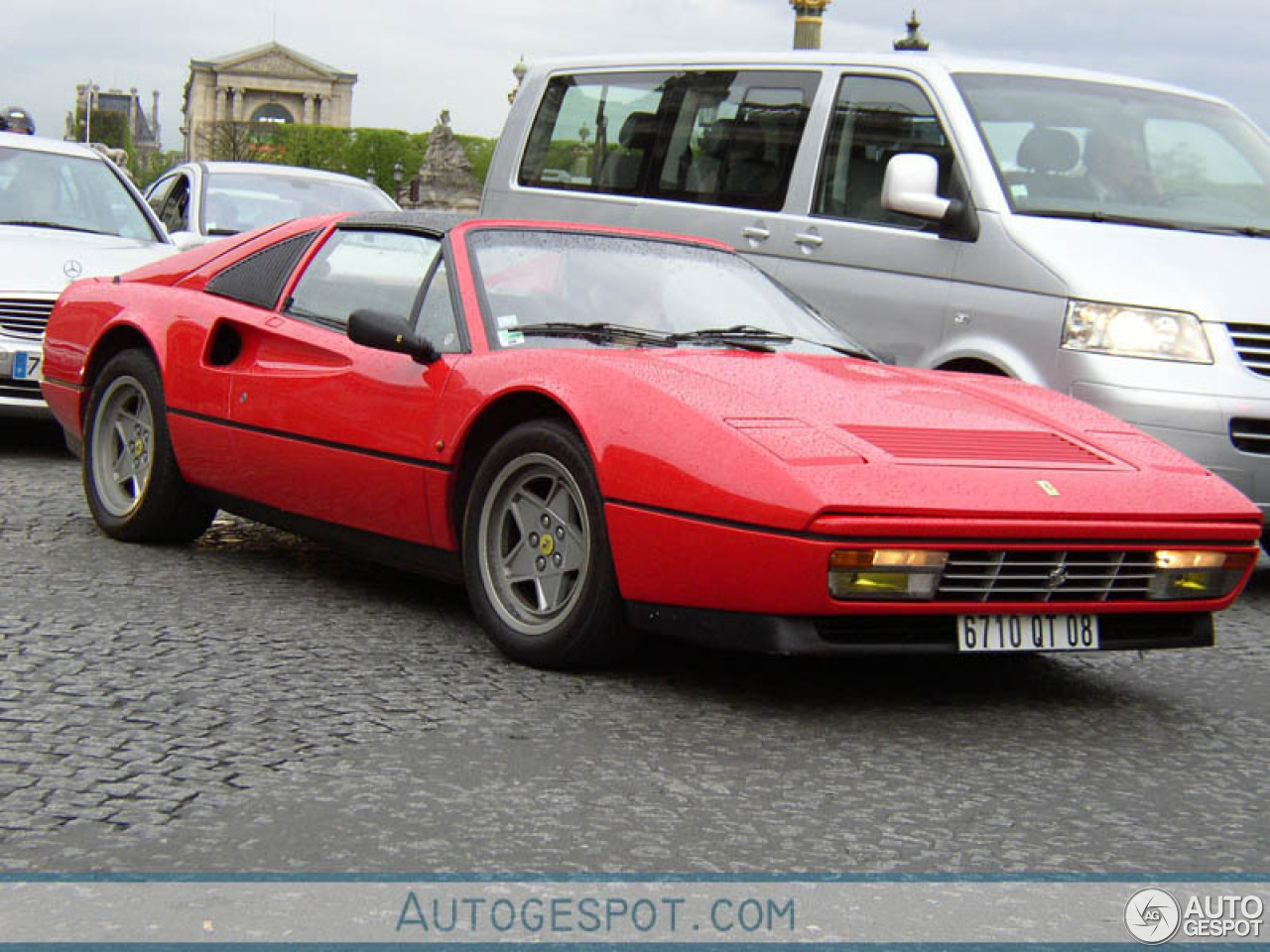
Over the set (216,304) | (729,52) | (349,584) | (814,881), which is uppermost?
(729,52)

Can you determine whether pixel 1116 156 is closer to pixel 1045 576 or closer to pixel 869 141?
pixel 869 141

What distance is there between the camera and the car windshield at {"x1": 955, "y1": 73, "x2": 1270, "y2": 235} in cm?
746

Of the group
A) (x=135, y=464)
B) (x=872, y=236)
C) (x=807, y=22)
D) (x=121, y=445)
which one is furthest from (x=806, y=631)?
(x=807, y=22)

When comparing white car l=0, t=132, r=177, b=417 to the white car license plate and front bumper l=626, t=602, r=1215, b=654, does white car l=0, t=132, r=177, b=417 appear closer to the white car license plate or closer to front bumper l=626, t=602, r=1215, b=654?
front bumper l=626, t=602, r=1215, b=654

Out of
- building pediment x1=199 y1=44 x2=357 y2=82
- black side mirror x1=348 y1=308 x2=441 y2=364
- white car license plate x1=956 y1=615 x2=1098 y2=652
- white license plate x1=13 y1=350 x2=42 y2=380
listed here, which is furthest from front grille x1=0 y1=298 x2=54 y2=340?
building pediment x1=199 y1=44 x2=357 y2=82

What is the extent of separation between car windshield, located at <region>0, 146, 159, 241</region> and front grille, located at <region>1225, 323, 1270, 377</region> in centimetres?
666

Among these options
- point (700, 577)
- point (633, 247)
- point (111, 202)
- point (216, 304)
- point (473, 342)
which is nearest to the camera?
point (700, 577)

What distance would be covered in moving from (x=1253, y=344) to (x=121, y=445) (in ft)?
13.4

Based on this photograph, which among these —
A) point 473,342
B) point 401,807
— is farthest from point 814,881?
point 473,342

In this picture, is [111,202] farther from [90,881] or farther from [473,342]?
[90,881]

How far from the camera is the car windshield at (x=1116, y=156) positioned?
7465 mm

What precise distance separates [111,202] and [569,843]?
887 cm

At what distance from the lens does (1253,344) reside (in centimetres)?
684

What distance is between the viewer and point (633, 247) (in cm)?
599
